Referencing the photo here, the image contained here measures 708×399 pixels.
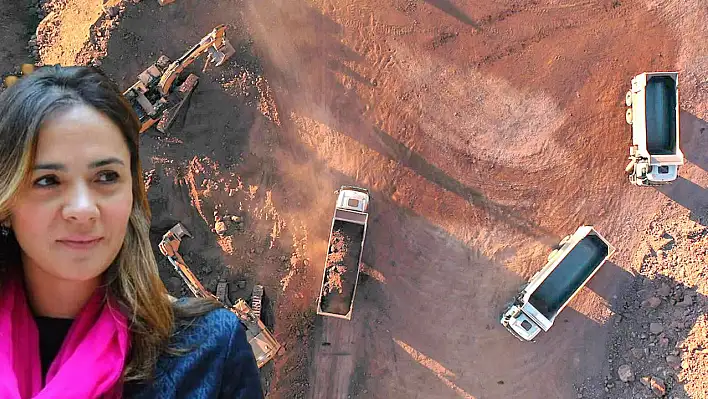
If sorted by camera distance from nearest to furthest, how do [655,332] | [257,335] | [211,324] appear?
[211,324] < [257,335] < [655,332]

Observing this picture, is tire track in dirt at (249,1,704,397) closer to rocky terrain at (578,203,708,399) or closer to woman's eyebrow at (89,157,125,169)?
rocky terrain at (578,203,708,399)

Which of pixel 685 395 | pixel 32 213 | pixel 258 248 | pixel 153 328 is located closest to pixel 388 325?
pixel 258 248

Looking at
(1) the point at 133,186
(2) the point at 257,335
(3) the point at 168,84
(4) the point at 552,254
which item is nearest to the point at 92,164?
(1) the point at 133,186

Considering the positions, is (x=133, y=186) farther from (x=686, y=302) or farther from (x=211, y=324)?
(x=686, y=302)

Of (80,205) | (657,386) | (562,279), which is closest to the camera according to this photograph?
(80,205)

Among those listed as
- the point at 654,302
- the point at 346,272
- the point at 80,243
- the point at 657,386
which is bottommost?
the point at 657,386

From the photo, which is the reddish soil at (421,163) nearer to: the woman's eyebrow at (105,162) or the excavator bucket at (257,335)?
the excavator bucket at (257,335)
